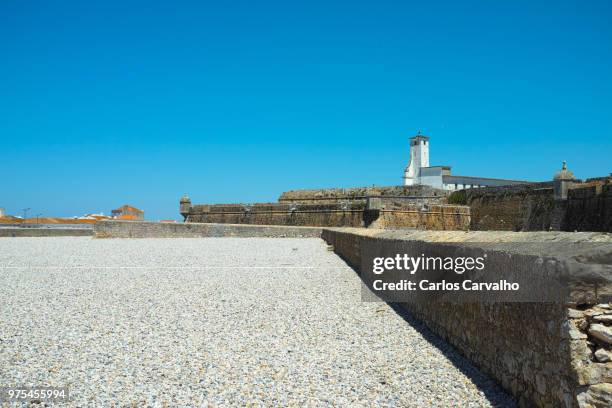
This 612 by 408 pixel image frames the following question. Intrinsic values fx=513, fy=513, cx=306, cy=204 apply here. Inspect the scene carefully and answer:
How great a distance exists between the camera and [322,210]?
27.9 meters

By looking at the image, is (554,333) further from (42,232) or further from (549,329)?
(42,232)

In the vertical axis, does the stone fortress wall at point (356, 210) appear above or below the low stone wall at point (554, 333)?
above

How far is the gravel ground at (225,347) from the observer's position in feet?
11.6

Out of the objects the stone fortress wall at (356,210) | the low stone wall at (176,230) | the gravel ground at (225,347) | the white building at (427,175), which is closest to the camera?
the gravel ground at (225,347)

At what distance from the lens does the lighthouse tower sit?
52122 mm

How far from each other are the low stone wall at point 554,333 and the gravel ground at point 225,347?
0.24 meters

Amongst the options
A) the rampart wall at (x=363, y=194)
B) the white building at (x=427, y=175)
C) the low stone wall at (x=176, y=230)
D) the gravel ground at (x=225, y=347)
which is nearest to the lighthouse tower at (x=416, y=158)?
the white building at (x=427, y=175)

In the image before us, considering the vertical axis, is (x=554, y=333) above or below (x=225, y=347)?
above

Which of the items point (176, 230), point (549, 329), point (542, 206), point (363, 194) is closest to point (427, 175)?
point (363, 194)

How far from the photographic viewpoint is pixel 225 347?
4.71 metres

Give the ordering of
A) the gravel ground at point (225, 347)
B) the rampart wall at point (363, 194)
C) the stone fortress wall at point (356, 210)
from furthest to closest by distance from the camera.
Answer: the rampart wall at point (363, 194) → the stone fortress wall at point (356, 210) → the gravel ground at point (225, 347)

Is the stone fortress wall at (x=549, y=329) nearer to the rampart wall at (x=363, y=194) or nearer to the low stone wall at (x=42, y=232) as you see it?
the rampart wall at (x=363, y=194)

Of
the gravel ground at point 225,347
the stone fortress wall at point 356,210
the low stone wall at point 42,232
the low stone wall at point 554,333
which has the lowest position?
the gravel ground at point 225,347

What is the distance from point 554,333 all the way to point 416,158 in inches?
2019
